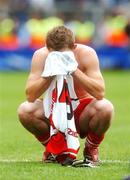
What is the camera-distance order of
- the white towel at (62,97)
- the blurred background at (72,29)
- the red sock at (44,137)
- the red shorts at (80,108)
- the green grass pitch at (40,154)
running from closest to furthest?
1. the green grass pitch at (40,154)
2. the white towel at (62,97)
3. the red shorts at (80,108)
4. the red sock at (44,137)
5. the blurred background at (72,29)

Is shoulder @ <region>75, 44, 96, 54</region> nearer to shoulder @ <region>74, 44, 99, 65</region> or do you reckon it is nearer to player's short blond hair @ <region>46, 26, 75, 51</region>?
shoulder @ <region>74, 44, 99, 65</region>

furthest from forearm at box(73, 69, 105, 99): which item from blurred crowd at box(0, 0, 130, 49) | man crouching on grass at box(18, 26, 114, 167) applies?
blurred crowd at box(0, 0, 130, 49)

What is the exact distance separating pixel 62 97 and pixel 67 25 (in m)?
22.3

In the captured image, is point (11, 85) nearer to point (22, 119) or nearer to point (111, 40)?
point (111, 40)

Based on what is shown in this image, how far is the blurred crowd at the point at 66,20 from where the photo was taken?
30359 mm

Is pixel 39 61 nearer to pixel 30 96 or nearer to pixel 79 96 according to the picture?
pixel 30 96

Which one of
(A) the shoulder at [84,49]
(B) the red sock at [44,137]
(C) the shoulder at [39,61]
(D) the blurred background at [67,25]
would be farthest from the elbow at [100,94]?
(D) the blurred background at [67,25]

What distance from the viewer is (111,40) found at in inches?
1188

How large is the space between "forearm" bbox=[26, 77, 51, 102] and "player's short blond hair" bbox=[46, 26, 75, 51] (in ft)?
1.20

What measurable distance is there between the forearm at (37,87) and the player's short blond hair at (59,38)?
14.4 inches

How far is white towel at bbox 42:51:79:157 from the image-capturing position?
9.05m

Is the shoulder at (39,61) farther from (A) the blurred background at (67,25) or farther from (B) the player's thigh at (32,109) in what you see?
(A) the blurred background at (67,25)

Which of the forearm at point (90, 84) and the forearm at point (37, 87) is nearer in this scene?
the forearm at point (90, 84)

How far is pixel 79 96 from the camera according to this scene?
9.53m
